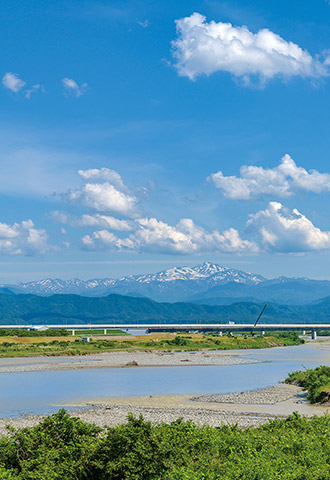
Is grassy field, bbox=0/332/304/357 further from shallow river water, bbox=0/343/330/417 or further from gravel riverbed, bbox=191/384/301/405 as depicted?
gravel riverbed, bbox=191/384/301/405

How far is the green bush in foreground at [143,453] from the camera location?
1684 cm

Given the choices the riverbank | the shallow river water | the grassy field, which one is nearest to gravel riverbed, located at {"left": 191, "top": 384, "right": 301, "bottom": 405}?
the riverbank

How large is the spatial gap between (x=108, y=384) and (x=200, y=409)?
24.1 meters

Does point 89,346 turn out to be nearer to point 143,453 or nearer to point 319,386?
point 319,386

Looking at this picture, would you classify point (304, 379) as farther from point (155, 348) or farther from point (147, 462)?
point (155, 348)

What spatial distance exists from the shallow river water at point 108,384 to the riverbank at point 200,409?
3.80 metres

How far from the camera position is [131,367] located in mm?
92062

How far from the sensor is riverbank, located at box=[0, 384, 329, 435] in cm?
3619

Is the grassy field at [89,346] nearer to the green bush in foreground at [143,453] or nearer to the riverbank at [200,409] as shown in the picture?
the riverbank at [200,409]

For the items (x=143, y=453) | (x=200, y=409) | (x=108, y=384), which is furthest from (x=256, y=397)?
(x=143, y=453)

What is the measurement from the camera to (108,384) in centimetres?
6394

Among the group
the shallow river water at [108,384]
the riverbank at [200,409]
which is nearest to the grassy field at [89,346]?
the shallow river water at [108,384]

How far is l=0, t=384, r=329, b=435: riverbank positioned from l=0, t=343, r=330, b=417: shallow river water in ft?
12.5

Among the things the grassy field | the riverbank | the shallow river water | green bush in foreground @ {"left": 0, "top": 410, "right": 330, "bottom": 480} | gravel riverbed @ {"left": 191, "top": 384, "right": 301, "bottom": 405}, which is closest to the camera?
green bush in foreground @ {"left": 0, "top": 410, "right": 330, "bottom": 480}
